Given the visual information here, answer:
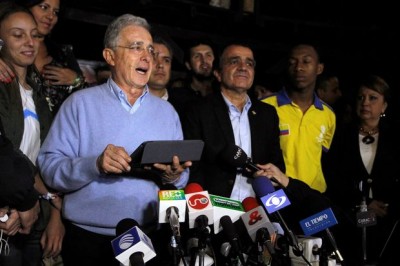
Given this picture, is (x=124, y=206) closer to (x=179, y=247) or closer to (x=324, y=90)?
(x=179, y=247)

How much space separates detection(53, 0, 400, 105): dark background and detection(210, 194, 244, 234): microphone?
3.48m

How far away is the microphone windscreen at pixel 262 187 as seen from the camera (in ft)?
7.07

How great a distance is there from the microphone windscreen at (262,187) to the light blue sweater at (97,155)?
1.66ft

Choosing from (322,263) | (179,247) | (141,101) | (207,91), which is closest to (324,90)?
(207,91)

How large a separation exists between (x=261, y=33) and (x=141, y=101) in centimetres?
440

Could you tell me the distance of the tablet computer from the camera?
2154 mm

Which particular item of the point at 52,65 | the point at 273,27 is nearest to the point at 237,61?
the point at 52,65

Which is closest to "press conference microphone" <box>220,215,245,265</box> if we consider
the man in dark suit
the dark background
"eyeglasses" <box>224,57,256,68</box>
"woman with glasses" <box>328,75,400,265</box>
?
the man in dark suit

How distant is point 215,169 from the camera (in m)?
3.01

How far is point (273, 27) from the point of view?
689cm

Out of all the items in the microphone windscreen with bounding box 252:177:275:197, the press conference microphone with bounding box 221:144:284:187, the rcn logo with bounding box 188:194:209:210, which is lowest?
the rcn logo with bounding box 188:194:209:210

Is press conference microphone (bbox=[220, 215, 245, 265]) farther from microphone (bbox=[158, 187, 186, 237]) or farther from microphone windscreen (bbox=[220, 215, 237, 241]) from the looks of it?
microphone (bbox=[158, 187, 186, 237])

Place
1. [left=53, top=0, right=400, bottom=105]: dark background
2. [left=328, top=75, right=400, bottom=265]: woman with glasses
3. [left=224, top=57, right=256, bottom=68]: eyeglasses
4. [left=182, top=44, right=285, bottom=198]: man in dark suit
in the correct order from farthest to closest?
[left=53, top=0, right=400, bottom=105]: dark background
[left=328, top=75, right=400, bottom=265]: woman with glasses
[left=224, top=57, right=256, bottom=68]: eyeglasses
[left=182, top=44, right=285, bottom=198]: man in dark suit

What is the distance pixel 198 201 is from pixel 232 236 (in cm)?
21
